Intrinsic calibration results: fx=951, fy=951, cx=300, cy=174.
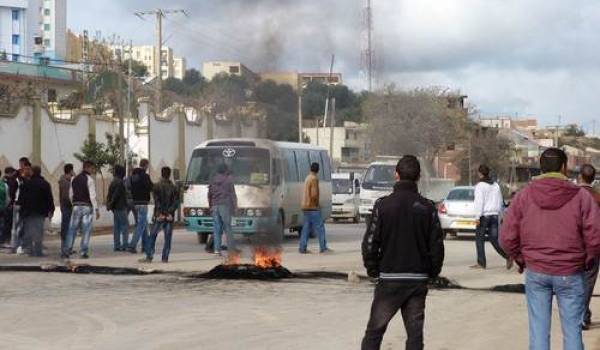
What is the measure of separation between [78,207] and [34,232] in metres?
1.14

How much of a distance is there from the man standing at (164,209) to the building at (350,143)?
2132 inches

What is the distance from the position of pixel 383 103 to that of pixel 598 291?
55505 mm

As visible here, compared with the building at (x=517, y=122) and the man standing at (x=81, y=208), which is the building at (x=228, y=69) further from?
the building at (x=517, y=122)

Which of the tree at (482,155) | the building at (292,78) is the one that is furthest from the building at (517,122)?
the building at (292,78)

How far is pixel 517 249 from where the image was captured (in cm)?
701

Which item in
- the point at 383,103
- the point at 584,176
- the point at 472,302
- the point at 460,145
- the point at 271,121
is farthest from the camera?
the point at 460,145

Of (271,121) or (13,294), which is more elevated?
(271,121)

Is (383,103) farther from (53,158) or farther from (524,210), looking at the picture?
(524,210)

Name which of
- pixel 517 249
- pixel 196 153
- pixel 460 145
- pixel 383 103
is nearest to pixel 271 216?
pixel 196 153

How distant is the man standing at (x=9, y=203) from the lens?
19703mm

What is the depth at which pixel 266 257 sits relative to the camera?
16.0m

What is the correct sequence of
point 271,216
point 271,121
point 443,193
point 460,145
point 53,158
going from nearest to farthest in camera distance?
point 271,121, point 271,216, point 53,158, point 443,193, point 460,145

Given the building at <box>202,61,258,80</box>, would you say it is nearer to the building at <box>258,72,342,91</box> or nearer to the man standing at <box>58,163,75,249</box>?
the building at <box>258,72,342,91</box>

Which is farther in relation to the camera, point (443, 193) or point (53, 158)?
point (443, 193)
